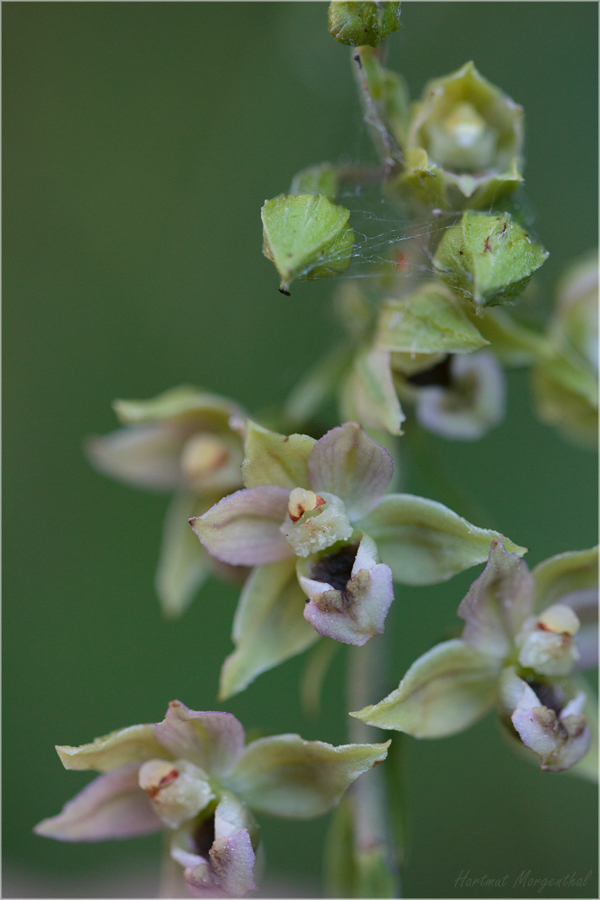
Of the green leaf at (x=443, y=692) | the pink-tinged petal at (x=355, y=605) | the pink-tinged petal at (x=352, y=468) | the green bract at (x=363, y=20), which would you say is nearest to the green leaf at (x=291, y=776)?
the green leaf at (x=443, y=692)

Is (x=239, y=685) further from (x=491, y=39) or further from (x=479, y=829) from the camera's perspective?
(x=491, y=39)

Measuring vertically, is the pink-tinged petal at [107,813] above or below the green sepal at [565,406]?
below

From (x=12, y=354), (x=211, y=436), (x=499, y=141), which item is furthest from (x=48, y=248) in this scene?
(x=499, y=141)

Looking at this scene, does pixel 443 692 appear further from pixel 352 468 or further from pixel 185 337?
pixel 185 337

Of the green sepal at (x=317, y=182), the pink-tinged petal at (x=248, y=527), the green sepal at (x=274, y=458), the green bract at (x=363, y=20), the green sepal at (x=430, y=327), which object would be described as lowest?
the pink-tinged petal at (x=248, y=527)

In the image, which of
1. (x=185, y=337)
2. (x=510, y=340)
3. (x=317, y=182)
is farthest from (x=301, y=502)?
→ (x=185, y=337)

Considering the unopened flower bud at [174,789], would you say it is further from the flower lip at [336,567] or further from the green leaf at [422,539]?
the green leaf at [422,539]
